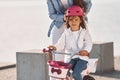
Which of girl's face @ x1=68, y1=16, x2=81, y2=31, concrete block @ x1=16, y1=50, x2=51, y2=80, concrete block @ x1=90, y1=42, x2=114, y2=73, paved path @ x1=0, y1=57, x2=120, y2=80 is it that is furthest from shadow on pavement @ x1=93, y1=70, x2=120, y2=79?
girl's face @ x1=68, y1=16, x2=81, y2=31

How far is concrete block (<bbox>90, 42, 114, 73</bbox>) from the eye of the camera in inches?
350

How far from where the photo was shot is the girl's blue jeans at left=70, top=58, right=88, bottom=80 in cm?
558

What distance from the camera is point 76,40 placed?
226 inches

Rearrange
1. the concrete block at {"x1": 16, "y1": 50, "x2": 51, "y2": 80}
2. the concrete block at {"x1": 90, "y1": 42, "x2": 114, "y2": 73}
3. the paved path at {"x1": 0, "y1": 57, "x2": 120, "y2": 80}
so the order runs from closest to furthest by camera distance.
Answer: the concrete block at {"x1": 16, "y1": 50, "x2": 51, "y2": 80}
the paved path at {"x1": 0, "y1": 57, "x2": 120, "y2": 80}
the concrete block at {"x1": 90, "y1": 42, "x2": 114, "y2": 73}

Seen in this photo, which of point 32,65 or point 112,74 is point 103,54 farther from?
point 32,65

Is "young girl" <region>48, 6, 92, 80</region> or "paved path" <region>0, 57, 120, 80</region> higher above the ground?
"young girl" <region>48, 6, 92, 80</region>

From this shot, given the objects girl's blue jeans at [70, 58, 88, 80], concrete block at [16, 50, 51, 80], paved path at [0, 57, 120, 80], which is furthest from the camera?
paved path at [0, 57, 120, 80]

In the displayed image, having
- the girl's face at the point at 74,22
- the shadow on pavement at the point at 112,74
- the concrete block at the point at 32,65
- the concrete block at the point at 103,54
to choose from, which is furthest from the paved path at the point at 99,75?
the girl's face at the point at 74,22

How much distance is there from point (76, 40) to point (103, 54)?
327 cm

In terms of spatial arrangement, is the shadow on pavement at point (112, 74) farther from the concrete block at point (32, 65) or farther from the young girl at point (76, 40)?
the young girl at point (76, 40)

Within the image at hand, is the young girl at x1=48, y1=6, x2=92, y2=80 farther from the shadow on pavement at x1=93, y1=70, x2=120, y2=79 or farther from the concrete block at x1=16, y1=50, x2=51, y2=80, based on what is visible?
the shadow on pavement at x1=93, y1=70, x2=120, y2=79

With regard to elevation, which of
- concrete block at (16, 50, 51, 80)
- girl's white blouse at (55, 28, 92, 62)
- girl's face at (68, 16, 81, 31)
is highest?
girl's face at (68, 16, 81, 31)

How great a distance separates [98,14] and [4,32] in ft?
19.1

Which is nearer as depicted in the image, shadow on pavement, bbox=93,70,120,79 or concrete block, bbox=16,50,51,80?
concrete block, bbox=16,50,51,80
